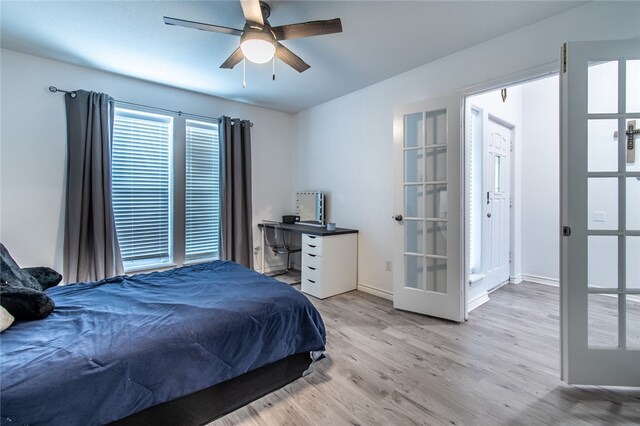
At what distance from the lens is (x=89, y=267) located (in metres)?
2.91

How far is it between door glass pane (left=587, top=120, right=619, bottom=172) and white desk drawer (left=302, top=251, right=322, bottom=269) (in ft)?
8.20

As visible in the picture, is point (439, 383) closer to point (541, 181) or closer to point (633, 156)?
point (633, 156)

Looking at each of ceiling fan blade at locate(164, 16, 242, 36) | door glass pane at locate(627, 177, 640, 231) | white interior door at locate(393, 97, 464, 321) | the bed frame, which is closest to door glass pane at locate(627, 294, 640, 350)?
door glass pane at locate(627, 177, 640, 231)

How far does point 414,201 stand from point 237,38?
2.26m

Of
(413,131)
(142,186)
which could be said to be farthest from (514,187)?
(142,186)

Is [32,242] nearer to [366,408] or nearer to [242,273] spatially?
[242,273]

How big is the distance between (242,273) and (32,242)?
2.19 meters

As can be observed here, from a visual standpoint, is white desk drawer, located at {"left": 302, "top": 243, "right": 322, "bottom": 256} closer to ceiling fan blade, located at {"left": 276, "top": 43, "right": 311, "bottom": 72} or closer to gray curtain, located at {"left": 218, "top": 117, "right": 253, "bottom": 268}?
gray curtain, located at {"left": 218, "top": 117, "right": 253, "bottom": 268}

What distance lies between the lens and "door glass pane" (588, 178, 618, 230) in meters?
1.73

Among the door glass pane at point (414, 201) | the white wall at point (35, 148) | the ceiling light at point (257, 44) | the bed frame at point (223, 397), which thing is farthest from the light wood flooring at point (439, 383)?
the white wall at point (35, 148)

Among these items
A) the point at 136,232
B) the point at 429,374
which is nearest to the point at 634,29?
the point at 429,374

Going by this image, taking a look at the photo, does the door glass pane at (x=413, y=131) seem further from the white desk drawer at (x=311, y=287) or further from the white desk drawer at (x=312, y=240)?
the white desk drawer at (x=311, y=287)

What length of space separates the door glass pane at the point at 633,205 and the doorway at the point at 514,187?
1594 mm

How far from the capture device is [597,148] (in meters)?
1.77
